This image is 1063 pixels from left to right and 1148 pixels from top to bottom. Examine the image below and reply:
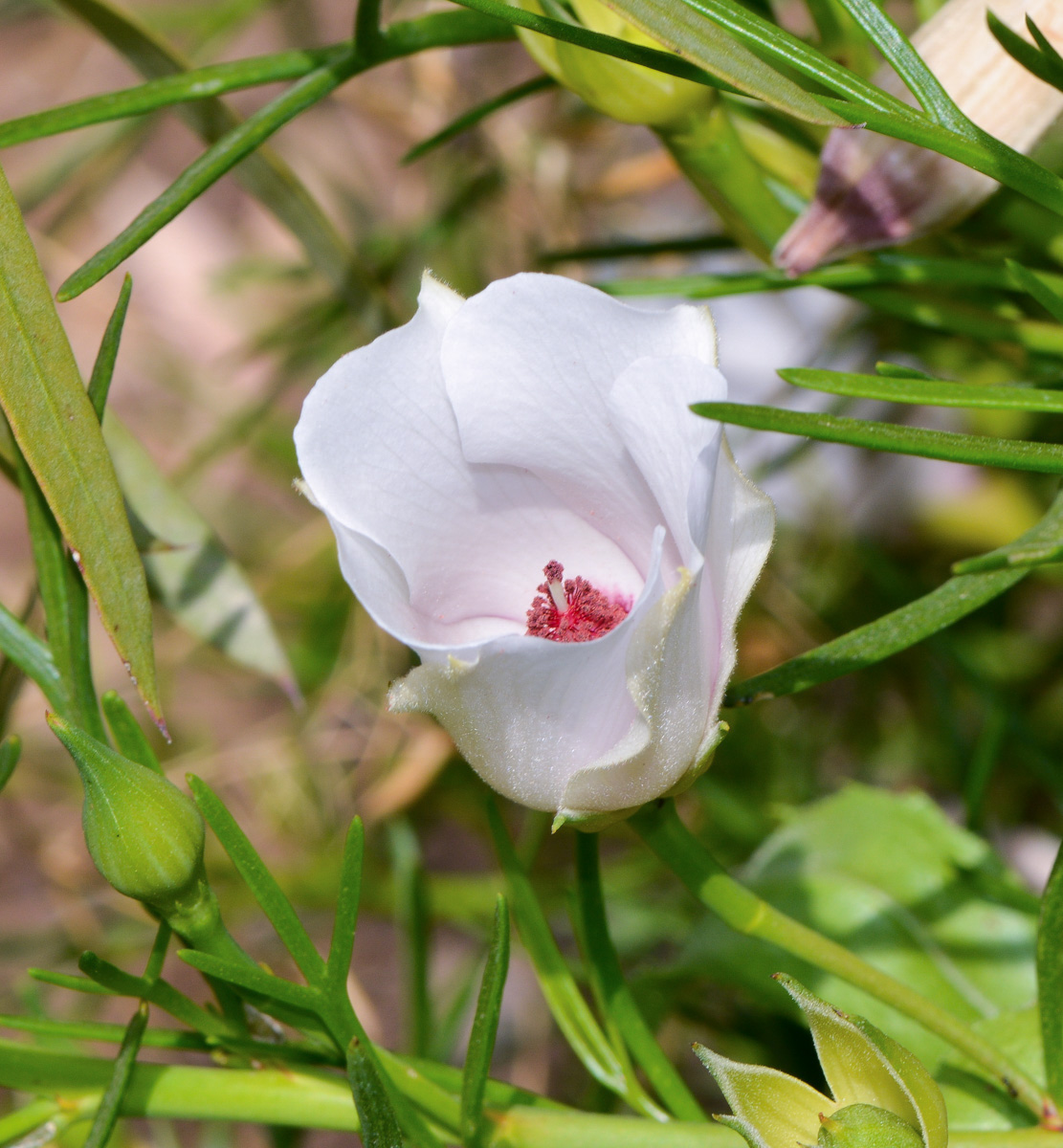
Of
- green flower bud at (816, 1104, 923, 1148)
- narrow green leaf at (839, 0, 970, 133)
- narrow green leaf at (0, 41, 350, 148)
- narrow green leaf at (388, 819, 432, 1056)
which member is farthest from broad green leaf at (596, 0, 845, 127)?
narrow green leaf at (388, 819, 432, 1056)

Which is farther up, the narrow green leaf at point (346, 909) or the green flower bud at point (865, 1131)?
the narrow green leaf at point (346, 909)

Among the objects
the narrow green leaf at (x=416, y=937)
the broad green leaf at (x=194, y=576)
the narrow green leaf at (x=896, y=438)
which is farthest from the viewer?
the narrow green leaf at (x=416, y=937)

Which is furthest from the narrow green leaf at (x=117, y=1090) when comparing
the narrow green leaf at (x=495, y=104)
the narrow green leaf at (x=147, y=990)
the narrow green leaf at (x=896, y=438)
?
the narrow green leaf at (x=495, y=104)

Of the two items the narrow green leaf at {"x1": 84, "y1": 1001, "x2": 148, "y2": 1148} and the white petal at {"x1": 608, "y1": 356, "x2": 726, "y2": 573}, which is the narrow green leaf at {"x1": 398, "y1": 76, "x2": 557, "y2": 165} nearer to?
the white petal at {"x1": 608, "y1": 356, "x2": 726, "y2": 573}

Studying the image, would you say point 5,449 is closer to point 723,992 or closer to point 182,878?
point 182,878

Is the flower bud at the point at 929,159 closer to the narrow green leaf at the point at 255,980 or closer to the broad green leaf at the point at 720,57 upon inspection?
the broad green leaf at the point at 720,57

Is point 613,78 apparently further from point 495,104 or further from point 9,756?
point 9,756
